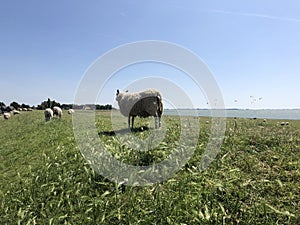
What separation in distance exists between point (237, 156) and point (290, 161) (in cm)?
152

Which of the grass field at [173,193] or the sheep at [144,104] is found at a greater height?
the sheep at [144,104]

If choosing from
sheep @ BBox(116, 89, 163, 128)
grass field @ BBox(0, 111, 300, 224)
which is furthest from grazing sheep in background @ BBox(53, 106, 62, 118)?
grass field @ BBox(0, 111, 300, 224)

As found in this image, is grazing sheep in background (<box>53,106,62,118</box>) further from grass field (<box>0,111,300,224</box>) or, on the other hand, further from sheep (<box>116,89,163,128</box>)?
grass field (<box>0,111,300,224</box>)

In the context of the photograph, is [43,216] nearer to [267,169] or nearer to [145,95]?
[267,169]

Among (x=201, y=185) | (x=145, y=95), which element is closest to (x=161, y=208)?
(x=201, y=185)

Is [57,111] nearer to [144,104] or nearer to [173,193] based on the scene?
[144,104]

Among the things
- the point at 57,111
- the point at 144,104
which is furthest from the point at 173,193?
the point at 57,111

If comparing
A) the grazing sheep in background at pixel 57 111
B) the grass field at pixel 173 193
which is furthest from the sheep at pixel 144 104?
the grazing sheep in background at pixel 57 111

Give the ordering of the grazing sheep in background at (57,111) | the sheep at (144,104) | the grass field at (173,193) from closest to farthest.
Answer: the grass field at (173,193), the sheep at (144,104), the grazing sheep in background at (57,111)

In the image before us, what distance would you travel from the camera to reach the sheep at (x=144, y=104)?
1309 cm

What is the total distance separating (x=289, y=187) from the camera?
18.7 feet

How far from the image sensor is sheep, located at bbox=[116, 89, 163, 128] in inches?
515

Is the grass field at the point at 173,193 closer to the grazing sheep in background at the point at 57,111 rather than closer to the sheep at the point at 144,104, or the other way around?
the sheep at the point at 144,104

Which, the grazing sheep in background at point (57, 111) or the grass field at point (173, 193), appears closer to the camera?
the grass field at point (173, 193)
